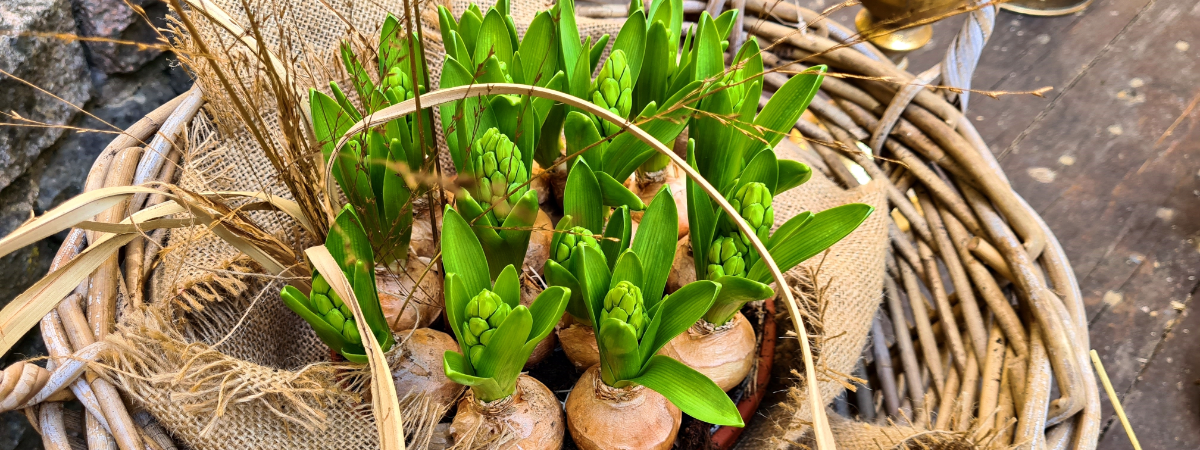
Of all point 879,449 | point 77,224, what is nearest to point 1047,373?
point 879,449

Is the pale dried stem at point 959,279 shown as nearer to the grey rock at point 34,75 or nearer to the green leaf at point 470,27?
the green leaf at point 470,27

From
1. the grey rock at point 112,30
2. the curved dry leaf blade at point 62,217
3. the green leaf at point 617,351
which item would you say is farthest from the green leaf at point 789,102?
the grey rock at point 112,30

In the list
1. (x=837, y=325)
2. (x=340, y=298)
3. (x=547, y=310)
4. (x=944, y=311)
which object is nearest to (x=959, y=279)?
(x=944, y=311)

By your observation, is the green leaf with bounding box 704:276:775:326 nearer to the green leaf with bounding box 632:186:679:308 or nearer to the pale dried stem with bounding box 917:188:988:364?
the green leaf with bounding box 632:186:679:308

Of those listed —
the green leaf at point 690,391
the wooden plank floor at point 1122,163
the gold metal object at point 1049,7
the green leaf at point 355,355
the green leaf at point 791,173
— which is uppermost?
the green leaf at point 791,173

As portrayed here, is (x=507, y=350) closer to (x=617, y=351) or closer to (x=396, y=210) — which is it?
(x=617, y=351)

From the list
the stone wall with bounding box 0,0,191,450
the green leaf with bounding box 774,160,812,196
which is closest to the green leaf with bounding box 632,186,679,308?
the green leaf with bounding box 774,160,812,196

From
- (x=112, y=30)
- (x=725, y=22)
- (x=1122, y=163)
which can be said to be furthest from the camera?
(x=1122, y=163)
